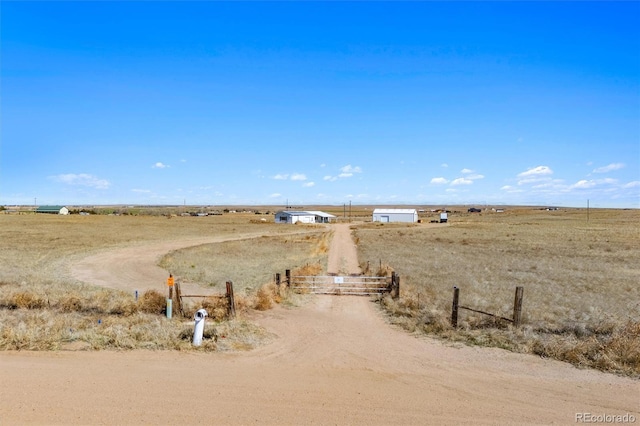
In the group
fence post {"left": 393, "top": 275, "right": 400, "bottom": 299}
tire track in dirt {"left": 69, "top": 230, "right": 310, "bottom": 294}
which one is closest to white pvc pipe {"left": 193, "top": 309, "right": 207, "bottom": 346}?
fence post {"left": 393, "top": 275, "right": 400, "bottom": 299}

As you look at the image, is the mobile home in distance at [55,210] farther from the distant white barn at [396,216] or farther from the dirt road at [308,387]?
the dirt road at [308,387]

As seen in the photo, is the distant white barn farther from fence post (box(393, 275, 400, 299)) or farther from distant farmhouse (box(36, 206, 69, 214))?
distant farmhouse (box(36, 206, 69, 214))

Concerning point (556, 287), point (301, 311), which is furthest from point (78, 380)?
point (556, 287)

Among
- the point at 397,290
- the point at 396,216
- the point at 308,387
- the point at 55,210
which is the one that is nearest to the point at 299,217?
the point at 396,216

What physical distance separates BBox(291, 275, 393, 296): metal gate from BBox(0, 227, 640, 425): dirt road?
26.9 feet

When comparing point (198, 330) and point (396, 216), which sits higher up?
point (396, 216)

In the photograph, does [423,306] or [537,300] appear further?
[537,300]

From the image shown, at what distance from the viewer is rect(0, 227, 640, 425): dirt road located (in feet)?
21.5

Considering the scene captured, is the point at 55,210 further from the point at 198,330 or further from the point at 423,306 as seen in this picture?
the point at 198,330

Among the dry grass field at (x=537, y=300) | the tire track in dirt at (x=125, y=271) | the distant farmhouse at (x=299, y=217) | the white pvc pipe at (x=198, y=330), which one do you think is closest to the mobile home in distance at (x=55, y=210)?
the distant farmhouse at (x=299, y=217)

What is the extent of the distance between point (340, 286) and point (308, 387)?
12.4 m

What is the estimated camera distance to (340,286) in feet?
65.5

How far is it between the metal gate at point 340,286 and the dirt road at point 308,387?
8.20 meters

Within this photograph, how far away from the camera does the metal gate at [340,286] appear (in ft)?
Result: 61.2
